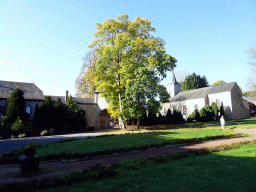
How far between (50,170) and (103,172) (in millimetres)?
2637

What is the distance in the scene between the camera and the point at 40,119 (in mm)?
24703

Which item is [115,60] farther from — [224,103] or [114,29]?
[224,103]

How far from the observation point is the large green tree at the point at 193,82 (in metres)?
61.0

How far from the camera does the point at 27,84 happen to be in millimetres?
29797

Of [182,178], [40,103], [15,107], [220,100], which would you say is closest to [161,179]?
[182,178]

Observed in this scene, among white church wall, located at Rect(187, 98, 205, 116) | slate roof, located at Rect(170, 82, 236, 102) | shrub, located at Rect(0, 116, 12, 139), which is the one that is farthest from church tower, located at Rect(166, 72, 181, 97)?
shrub, located at Rect(0, 116, 12, 139)

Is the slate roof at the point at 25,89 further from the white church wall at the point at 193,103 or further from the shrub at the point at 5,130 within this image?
the white church wall at the point at 193,103

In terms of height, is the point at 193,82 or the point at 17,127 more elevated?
the point at 193,82

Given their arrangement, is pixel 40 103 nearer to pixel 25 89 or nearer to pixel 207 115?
pixel 25 89

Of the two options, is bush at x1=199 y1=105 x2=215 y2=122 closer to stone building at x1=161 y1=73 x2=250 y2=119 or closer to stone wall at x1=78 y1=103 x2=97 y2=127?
stone building at x1=161 y1=73 x2=250 y2=119

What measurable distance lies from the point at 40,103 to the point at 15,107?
4805 mm

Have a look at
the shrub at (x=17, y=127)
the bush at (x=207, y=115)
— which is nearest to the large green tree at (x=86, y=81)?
the shrub at (x=17, y=127)

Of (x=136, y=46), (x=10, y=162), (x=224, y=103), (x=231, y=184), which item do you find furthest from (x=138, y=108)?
(x=224, y=103)

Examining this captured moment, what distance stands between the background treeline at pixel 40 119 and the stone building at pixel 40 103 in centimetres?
278
